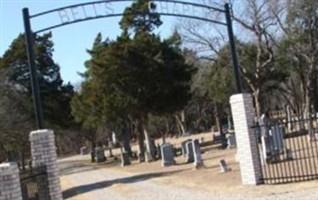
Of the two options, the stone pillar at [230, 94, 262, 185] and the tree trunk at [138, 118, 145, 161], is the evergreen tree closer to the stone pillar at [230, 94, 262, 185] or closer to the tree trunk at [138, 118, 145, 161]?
the tree trunk at [138, 118, 145, 161]

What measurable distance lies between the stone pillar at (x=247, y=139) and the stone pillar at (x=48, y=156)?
6208mm

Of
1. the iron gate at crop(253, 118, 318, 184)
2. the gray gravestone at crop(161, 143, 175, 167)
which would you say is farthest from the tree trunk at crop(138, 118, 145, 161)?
the iron gate at crop(253, 118, 318, 184)

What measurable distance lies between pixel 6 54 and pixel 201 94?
24.5 metres

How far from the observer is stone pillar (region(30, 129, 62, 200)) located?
16594 mm

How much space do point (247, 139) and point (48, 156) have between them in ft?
21.5

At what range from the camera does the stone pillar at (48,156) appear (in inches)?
653

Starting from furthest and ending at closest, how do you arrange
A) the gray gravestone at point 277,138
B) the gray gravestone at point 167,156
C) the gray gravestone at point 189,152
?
the gray gravestone at point 167,156
the gray gravestone at point 189,152
the gray gravestone at point 277,138

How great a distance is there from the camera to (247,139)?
824 inches

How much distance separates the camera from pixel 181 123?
96.5 metres

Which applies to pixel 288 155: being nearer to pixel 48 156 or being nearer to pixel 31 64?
pixel 31 64

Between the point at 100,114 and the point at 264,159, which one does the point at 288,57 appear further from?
the point at 264,159

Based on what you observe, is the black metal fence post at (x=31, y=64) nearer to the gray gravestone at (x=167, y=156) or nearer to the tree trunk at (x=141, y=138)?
the gray gravestone at (x=167, y=156)

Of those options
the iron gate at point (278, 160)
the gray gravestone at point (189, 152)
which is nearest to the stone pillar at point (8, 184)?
the iron gate at point (278, 160)

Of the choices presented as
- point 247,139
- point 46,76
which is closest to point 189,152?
point 247,139
